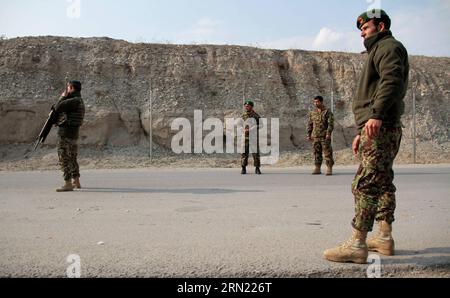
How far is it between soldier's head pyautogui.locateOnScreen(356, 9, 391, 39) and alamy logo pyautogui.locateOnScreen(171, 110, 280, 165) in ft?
45.6

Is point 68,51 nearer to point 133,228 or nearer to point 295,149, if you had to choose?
point 295,149

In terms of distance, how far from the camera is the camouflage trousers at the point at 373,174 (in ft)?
11.0

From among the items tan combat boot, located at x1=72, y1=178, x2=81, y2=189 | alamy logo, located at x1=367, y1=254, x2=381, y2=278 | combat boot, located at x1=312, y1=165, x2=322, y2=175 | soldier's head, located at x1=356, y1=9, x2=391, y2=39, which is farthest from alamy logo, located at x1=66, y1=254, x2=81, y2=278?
combat boot, located at x1=312, y1=165, x2=322, y2=175

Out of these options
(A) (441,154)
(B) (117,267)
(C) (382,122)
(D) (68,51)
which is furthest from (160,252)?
(D) (68,51)

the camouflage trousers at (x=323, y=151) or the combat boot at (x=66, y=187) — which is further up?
the camouflage trousers at (x=323, y=151)

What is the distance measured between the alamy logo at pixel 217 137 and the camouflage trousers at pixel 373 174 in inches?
547

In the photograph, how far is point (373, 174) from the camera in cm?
336

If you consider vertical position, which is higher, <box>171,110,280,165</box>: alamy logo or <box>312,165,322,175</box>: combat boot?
<box>171,110,280,165</box>: alamy logo

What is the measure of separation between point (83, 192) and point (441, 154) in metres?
17.0

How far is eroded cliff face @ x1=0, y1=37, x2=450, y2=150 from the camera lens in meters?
18.7

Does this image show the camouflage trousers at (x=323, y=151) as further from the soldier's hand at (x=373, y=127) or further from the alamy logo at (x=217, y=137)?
the soldier's hand at (x=373, y=127)

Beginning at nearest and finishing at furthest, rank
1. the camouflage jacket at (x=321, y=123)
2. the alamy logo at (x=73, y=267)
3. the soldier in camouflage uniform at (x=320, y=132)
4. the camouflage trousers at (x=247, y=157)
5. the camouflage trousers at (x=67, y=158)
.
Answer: the alamy logo at (x=73, y=267) < the camouflage trousers at (x=67, y=158) < the soldier in camouflage uniform at (x=320, y=132) < the camouflage jacket at (x=321, y=123) < the camouflage trousers at (x=247, y=157)

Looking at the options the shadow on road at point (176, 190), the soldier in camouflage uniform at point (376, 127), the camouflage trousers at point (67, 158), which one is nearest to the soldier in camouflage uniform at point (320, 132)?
the shadow on road at point (176, 190)

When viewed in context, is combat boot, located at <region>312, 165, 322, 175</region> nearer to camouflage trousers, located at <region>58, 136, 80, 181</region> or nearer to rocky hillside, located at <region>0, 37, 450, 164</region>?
camouflage trousers, located at <region>58, 136, 80, 181</region>
